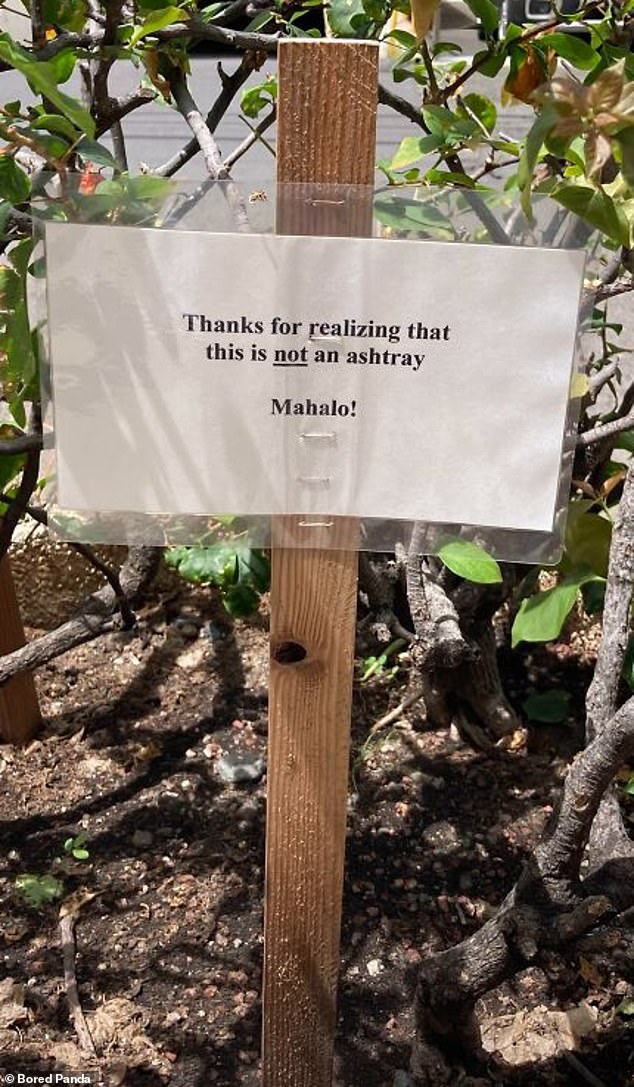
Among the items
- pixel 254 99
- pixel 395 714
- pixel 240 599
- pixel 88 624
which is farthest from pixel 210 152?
pixel 395 714

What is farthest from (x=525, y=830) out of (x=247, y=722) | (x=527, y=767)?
(x=247, y=722)

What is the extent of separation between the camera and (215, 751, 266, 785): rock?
167 cm

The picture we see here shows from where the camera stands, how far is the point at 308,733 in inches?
35.7

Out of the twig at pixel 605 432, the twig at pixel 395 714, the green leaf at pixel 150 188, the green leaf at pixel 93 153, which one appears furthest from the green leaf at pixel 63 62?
the twig at pixel 395 714

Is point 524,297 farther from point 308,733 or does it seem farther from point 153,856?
point 153,856

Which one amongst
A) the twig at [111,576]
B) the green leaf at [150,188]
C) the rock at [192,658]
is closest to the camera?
the green leaf at [150,188]

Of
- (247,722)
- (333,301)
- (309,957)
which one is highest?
(333,301)

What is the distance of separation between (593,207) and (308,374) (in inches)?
8.6

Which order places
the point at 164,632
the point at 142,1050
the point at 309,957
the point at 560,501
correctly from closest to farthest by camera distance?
the point at 560,501, the point at 309,957, the point at 142,1050, the point at 164,632

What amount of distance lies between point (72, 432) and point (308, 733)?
1.06 ft

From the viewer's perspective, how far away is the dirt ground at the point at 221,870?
4.14 feet

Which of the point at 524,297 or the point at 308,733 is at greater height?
the point at 524,297

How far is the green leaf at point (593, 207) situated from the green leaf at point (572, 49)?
31 cm

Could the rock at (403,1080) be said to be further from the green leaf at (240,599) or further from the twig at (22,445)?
the twig at (22,445)
